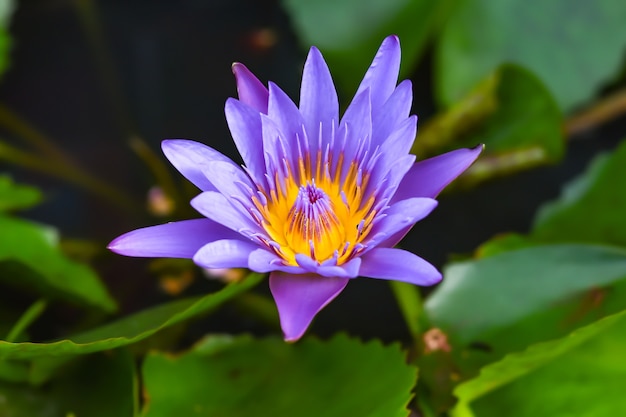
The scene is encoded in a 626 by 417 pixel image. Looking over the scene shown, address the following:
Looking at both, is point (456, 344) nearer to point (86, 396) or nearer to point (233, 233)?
point (233, 233)

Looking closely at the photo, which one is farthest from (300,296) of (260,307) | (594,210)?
(594,210)

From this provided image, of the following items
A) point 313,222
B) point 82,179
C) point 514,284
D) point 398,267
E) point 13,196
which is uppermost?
point 82,179

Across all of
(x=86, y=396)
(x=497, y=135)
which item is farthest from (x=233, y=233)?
(x=497, y=135)

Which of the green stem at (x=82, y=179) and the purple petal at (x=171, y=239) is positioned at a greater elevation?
the green stem at (x=82, y=179)

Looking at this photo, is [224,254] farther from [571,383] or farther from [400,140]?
[571,383]

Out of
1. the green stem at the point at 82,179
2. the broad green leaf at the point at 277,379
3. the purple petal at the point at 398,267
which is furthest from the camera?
the green stem at the point at 82,179

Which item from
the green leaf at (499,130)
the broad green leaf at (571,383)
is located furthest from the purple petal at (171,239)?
the green leaf at (499,130)

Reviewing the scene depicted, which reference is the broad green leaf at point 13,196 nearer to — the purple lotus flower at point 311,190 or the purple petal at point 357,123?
the purple lotus flower at point 311,190
